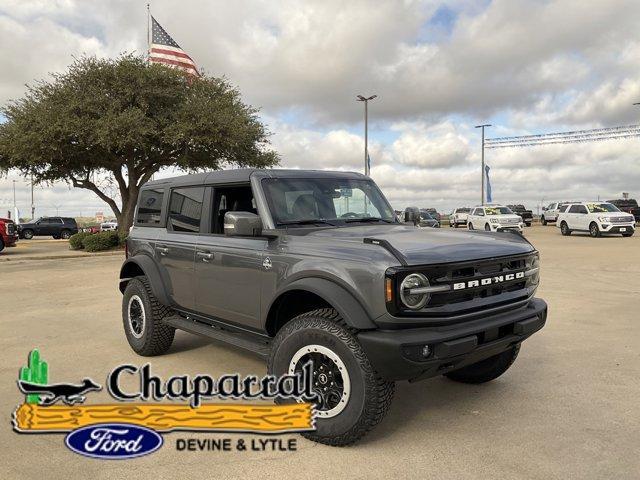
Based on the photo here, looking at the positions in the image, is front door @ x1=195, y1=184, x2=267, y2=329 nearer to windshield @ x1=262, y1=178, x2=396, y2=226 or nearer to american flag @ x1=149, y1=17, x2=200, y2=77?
windshield @ x1=262, y1=178, x2=396, y2=226

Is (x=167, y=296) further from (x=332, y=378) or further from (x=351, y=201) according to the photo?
(x=332, y=378)

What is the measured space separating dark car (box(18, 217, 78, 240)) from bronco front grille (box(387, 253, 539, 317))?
4025 cm

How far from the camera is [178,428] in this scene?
12.1 feet

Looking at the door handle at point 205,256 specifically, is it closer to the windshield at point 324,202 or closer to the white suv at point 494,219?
the windshield at point 324,202

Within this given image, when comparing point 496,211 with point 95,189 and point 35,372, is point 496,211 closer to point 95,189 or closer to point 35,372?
point 95,189

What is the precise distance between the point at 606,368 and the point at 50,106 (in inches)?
950

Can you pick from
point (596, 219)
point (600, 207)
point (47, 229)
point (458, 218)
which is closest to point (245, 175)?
point (596, 219)

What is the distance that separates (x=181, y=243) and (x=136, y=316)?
1311 millimetres

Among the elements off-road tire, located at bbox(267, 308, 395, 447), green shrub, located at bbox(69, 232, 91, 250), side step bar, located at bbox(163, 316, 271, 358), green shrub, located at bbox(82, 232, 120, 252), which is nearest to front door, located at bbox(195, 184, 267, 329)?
side step bar, located at bbox(163, 316, 271, 358)

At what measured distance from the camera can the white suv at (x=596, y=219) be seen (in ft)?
82.6

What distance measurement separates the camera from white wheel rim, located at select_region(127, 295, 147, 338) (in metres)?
5.55

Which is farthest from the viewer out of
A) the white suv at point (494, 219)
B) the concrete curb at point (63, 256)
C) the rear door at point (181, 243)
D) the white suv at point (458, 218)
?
the white suv at point (458, 218)

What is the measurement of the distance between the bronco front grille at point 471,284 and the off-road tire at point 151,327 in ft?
10.1

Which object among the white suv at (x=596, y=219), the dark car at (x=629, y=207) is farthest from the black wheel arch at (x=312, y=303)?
the dark car at (x=629, y=207)
